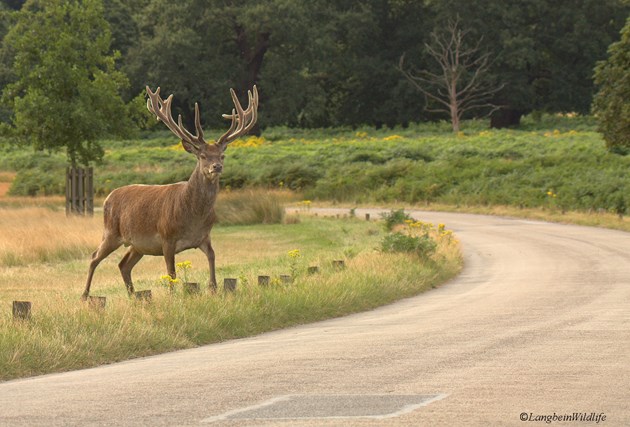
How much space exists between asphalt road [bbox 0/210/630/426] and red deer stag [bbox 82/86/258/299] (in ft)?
7.39

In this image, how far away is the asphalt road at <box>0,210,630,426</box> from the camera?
887 cm

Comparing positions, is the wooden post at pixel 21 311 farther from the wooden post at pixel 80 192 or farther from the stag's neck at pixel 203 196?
the wooden post at pixel 80 192

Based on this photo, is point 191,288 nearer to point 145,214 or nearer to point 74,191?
point 145,214

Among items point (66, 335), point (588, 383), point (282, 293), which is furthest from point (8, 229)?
point (588, 383)

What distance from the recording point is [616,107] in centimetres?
3897

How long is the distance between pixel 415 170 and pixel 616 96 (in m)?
18.4

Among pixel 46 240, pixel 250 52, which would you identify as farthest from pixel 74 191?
pixel 250 52

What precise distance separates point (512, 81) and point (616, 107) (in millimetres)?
47840

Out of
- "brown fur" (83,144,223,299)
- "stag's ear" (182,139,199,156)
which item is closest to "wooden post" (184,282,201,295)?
"brown fur" (83,144,223,299)

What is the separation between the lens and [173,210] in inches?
693

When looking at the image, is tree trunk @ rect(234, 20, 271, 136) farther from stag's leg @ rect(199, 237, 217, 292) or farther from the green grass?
stag's leg @ rect(199, 237, 217, 292)

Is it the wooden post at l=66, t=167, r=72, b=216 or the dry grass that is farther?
the wooden post at l=66, t=167, r=72, b=216

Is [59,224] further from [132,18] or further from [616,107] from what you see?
[132,18]

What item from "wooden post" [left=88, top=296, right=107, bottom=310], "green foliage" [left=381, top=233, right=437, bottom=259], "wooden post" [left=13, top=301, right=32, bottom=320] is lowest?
"green foliage" [left=381, top=233, right=437, bottom=259]
